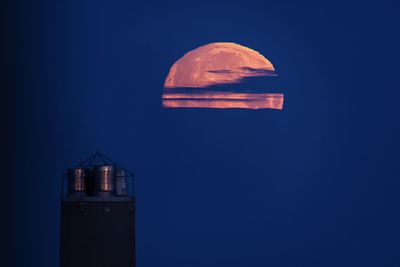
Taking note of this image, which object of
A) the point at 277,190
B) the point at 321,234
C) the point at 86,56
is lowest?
the point at 321,234

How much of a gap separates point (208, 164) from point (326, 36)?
1.39m

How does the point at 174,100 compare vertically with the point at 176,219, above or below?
above

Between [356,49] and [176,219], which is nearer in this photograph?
[176,219]

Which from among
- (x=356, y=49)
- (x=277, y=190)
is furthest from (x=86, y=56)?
(x=356, y=49)

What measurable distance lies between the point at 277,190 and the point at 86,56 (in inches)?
69.0

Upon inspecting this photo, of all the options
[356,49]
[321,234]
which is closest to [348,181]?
[321,234]

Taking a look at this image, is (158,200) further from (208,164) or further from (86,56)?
(86,56)

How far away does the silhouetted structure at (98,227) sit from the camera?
3824 millimetres

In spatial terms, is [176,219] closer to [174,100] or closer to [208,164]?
[208,164]

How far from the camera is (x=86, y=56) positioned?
4938mm

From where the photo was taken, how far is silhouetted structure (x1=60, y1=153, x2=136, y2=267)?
3824 millimetres

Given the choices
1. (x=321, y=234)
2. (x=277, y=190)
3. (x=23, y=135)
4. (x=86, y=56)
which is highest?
(x=86, y=56)

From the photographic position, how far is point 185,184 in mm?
5008

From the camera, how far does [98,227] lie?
3.84 metres
